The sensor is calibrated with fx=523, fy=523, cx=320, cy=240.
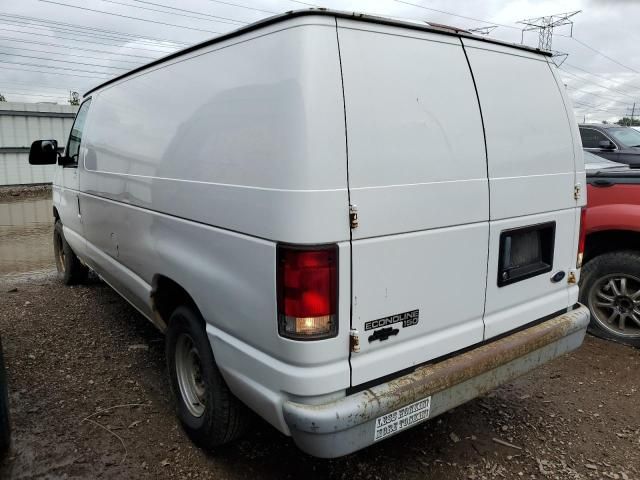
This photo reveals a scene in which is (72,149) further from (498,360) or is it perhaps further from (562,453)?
(562,453)

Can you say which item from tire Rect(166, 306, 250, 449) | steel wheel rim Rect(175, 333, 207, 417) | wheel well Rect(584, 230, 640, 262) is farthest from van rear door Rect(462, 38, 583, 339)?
steel wheel rim Rect(175, 333, 207, 417)

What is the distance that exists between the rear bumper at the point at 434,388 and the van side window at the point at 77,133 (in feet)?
12.5

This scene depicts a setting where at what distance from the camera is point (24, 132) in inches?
706

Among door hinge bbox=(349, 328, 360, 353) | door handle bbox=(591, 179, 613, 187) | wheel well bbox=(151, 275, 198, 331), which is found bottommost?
wheel well bbox=(151, 275, 198, 331)

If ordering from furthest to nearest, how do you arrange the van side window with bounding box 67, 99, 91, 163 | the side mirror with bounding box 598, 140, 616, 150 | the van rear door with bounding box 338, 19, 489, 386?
the side mirror with bounding box 598, 140, 616, 150, the van side window with bounding box 67, 99, 91, 163, the van rear door with bounding box 338, 19, 489, 386

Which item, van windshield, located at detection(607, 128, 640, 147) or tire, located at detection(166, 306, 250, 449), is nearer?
tire, located at detection(166, 306, 250, 449)

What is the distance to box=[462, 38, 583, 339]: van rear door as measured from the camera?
103 inches

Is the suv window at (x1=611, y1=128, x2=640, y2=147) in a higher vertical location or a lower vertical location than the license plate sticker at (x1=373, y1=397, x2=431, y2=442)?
higher

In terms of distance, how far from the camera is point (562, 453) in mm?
2938

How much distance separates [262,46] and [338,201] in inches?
30.0

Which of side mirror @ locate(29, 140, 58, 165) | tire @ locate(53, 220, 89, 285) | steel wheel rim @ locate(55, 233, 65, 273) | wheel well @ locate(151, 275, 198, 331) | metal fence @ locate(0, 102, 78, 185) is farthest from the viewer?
metal fence @ locate(0, 102, 78, 185)

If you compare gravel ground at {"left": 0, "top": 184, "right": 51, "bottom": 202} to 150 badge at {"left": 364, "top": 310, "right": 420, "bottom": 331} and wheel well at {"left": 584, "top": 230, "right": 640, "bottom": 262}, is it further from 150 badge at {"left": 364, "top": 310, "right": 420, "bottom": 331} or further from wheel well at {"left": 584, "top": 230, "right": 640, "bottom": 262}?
150 badge at {"left": 364, "top": 310, "right": 420, "bottom": 331}

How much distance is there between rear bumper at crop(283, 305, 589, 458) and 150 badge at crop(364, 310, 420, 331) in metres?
0.23

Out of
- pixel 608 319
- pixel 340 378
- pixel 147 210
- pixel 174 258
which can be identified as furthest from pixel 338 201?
pixel 608 319
